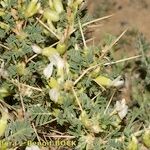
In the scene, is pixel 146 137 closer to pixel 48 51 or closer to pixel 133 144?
pixel 133 144

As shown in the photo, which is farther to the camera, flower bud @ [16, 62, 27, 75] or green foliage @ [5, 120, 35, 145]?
flower bud @ [16, 62, 27, 75]

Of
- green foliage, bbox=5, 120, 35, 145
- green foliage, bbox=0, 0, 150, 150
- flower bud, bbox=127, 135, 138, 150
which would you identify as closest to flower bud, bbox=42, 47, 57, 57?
green foliage, bbox=0, 0, 150, 150

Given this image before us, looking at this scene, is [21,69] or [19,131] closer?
[19,131]

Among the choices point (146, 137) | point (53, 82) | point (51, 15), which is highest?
point (51, 15)

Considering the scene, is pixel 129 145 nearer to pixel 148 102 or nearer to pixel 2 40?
pixel 2 40

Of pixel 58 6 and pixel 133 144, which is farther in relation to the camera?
pixel 58 6

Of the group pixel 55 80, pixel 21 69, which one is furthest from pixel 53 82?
pixel 21 69

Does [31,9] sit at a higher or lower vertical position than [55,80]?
higher

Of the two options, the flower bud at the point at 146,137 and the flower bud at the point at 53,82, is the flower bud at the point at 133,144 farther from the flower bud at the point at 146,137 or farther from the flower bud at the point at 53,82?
the flower bud at the point at 53,82

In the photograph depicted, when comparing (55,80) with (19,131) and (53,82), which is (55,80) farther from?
(19,131)

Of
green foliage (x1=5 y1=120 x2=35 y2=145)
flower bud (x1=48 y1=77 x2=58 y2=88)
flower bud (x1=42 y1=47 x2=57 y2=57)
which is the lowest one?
green foliage (x1=5 y1=120 x2=35 y2=145)

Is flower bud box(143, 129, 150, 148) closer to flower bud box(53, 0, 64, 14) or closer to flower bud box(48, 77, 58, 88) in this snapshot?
flower bud box(48, 77, 58, 88)

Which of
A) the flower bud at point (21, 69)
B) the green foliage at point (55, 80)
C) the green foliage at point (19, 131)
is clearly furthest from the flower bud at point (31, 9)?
the green foliage at point (19, 131)

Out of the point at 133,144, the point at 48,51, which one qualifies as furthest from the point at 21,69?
the point at 133,144
